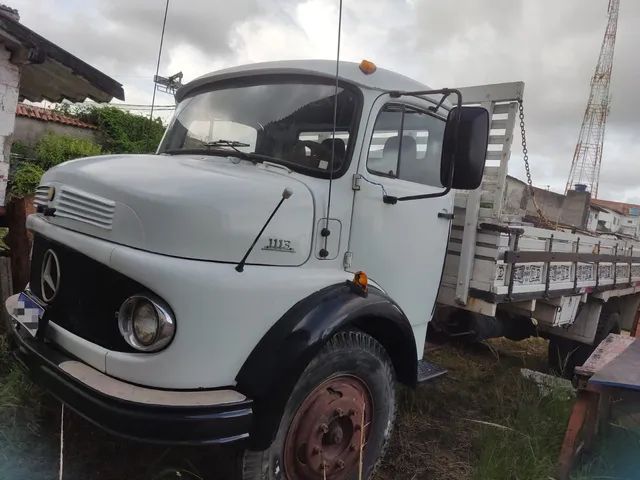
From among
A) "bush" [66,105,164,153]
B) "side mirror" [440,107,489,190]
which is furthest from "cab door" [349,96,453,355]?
"bush" [66,105,164,153]

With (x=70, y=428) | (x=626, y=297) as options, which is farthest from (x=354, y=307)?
(x=626, y=297)

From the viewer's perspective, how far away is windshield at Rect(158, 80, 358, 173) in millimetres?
2529

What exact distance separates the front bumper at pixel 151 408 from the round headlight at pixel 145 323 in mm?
165

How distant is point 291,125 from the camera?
2.56 metres

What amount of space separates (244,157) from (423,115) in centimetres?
111

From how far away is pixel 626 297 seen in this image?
656 centimetres

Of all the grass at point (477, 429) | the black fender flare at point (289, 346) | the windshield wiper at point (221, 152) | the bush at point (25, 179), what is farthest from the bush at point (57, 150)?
the black fender flare at point (289, 346)

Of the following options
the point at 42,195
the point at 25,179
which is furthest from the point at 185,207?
the point at 25,179

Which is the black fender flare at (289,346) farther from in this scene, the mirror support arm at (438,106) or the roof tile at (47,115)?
the roof tile at (47,115)

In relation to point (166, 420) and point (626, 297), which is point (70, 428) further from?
point (626, 297)

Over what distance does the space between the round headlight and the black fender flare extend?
338 millimetres

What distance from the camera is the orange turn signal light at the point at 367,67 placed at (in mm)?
2582

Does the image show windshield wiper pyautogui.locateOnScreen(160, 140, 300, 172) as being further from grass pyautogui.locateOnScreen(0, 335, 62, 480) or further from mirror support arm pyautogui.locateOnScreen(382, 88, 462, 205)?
grass pyautogui.locateOnScreen(0, 335, 62, 480)

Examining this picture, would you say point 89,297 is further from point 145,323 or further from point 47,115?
point 47,115
